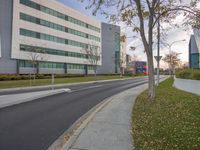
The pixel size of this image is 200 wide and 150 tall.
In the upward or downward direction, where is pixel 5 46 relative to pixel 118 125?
upward

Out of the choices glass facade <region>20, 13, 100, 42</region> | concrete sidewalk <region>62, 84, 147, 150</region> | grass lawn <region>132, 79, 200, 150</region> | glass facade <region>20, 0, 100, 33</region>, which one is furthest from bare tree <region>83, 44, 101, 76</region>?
concrete sidewalk <region>62, 84, 147, 150</region>

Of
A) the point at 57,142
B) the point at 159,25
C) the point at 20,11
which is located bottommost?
the point at 57,142

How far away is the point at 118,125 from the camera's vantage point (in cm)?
752

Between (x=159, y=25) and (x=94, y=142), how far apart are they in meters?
11.6

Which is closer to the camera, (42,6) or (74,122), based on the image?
(74,122)

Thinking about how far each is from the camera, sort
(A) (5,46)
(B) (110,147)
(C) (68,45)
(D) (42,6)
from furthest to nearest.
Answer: (C) (68,45)
(D) (42,6)
(A) (5,46)
(B) (110,147)

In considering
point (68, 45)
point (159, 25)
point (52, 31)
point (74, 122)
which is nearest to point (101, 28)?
point (68, 45)

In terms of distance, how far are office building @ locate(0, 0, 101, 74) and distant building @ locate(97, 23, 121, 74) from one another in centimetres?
1103

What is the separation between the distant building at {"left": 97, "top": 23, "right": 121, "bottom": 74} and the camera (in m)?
82.3

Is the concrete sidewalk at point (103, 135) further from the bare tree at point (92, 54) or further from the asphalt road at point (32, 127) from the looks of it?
the bare tree at point (92, 54)

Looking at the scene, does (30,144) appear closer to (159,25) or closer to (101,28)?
(159,25)

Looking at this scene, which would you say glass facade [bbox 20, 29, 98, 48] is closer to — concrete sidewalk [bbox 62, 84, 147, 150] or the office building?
the office building

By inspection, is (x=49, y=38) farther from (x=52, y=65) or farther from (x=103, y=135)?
(x=103, y=135)

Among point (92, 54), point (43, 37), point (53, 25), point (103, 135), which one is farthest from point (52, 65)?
point (103, 135)
